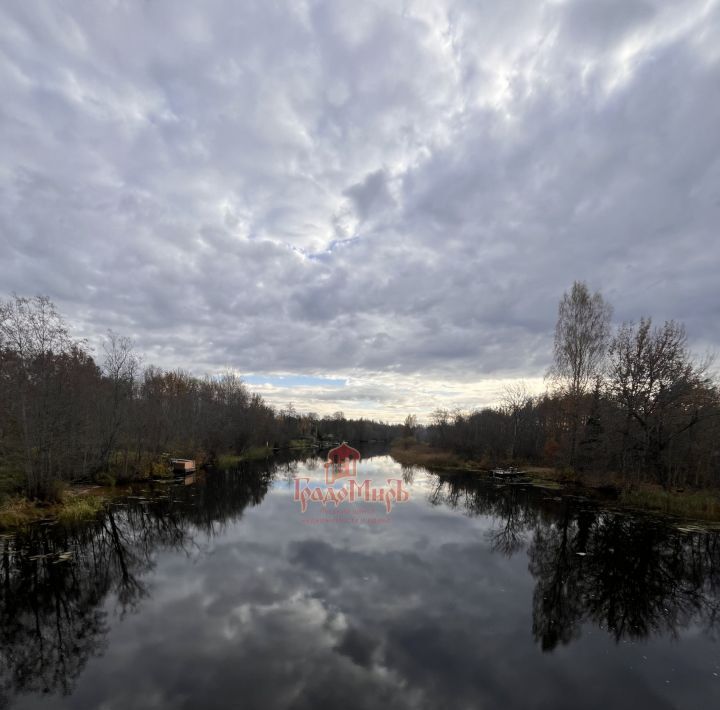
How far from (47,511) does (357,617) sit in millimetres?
14764

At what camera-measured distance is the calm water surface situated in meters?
5.73

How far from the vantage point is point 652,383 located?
21.1 metres

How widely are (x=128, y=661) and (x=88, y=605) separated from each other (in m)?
2.89

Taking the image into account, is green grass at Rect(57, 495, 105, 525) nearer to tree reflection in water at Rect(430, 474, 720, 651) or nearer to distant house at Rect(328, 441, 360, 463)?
tree reflection in water at Rect(430, 474, 720, 651)

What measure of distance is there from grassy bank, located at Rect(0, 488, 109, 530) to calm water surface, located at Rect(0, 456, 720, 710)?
3.25 ft

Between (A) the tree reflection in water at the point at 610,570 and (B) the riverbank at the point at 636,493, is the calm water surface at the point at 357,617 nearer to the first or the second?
(A) the tree reflection in water at the point at 610,570

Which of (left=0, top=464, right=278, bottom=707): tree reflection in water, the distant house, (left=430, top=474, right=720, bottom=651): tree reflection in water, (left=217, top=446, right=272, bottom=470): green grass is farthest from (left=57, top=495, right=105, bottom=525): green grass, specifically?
the distant house

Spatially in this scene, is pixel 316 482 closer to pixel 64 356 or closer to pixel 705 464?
pixel 64 356

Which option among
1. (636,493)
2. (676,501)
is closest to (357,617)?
(676,501)

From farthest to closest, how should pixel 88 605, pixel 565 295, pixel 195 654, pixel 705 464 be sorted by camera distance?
pixel 565 295 < pixel 705 464 < pixel 88 605 < pixel 195 654

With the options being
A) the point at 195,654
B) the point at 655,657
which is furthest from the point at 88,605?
the point at 655,657

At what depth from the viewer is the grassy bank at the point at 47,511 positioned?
13.7 m

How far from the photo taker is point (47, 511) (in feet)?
50.1

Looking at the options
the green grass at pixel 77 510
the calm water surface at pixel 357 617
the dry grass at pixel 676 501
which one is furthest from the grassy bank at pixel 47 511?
the dry grass at pixel 676 501
